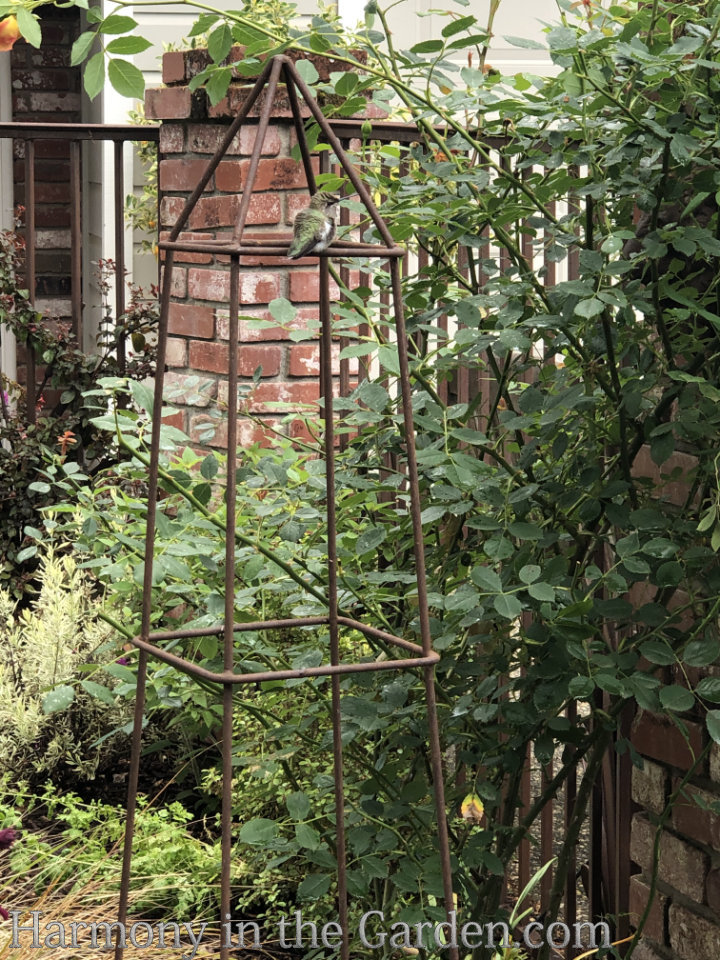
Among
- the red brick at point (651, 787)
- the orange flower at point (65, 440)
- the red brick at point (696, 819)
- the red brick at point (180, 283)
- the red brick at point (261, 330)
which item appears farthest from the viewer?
the orange flower at point (65, 440)

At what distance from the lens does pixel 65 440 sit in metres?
3.74

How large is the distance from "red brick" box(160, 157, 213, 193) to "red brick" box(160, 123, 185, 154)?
0.04m

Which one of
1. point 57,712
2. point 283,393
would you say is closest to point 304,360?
point 283,393

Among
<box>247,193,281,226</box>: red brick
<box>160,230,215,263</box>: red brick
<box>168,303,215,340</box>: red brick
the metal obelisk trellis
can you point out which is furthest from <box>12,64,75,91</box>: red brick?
the metal obelisk trellis

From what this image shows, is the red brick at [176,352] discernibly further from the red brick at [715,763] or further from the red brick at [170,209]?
the red brick at [715,763]

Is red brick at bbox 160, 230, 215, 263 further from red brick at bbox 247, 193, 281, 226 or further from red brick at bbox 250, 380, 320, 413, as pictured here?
red brick at bbox 250, 380, 320, 413

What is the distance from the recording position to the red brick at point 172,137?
3.43 metres

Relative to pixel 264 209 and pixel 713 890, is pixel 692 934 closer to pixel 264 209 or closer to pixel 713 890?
pixel 713 890

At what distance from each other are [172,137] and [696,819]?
8.06ft

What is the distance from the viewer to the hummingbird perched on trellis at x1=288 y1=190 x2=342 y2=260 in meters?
1.27

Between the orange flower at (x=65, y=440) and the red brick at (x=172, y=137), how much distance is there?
3.15ft

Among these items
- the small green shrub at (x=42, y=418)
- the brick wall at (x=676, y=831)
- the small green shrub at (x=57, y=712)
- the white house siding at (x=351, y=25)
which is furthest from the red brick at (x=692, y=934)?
the white house siding at (x=351, y=25)

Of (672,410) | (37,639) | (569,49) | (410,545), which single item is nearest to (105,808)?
(37,639)

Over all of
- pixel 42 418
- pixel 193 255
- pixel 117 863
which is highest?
pixel 193 255
